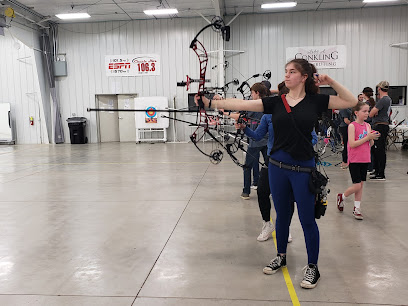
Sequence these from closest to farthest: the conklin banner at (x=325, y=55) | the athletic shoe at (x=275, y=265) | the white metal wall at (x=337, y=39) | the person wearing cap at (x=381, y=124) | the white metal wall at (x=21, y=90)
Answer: the athletic shoe at (x=275, y=265) → the person wearing cap at (x=381, y=124) → the white metal wall at (x=337, y=39) → the conklin banner at (x=325, y=55) → the white metal wall at (x=21, y=90)

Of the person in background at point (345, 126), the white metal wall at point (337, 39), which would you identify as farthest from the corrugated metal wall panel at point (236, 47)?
the person in background at point (345, 126)

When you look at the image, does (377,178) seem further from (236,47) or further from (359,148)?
(236,47)

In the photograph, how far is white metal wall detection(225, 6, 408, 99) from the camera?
523 inches

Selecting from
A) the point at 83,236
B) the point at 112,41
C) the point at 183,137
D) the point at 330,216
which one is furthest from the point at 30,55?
the point at 330,216

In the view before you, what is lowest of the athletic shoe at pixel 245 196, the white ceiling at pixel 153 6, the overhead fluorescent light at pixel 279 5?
the athletic shoe at pixel 245 196

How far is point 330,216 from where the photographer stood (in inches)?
154

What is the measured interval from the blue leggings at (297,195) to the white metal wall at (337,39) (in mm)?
12080

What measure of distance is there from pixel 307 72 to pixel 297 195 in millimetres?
783

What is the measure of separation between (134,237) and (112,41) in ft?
41.8

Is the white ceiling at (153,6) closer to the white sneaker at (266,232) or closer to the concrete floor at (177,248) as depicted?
the concrete floor at (177,248)

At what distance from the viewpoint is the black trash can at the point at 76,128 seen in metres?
14.4

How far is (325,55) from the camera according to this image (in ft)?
44.7

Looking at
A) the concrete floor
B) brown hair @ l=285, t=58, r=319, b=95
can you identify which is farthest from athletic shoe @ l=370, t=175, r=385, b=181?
brown hair @ l=285, t=58, r=319, b=95

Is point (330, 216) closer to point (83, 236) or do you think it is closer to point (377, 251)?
point (377, 251)
